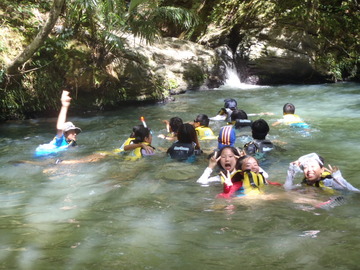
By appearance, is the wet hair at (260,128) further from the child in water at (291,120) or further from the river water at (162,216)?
the child in water at (291,120)

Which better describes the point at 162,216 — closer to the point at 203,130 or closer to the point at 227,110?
the point at 203,130

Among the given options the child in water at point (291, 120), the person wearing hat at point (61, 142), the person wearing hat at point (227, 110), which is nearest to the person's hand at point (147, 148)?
the person wearing hat at point (61, 142)

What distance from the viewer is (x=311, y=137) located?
8.34m

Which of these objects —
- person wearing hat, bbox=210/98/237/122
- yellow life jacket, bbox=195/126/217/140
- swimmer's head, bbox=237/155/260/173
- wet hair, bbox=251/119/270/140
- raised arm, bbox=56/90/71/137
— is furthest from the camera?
person wearing hat, bbox=210/98/237/122

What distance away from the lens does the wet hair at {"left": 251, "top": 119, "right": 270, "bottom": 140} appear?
677cm

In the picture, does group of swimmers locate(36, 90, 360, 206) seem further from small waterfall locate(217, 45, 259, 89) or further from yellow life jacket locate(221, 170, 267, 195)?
small waterfall locate(217, 45, 259, 89)

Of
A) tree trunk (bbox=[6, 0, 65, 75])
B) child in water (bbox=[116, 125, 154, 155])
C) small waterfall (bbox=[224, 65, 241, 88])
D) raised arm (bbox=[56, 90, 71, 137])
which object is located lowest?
child in water (bbox=[116, 125, 154, 155])

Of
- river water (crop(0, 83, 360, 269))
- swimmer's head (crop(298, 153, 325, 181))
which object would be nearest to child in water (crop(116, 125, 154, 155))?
A: river water (crop(0, 83, 360, 269))

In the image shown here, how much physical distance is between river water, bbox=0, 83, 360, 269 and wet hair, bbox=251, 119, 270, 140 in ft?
1.45

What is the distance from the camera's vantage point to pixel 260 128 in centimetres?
682

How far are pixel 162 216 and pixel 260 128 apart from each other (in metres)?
3.00

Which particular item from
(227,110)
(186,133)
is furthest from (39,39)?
(227,110)

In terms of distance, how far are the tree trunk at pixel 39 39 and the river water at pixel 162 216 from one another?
2161mm

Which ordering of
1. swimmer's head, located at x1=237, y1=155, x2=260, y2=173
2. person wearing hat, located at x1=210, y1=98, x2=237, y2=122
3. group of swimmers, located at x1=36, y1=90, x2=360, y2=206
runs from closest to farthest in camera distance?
group of swimmers, located at x1=36, y1=90, x2=360, y2=206, swimmer's head, located at x1=237, y1=155, x2=260, y2=173, person wearing hat, located at x1=210, y1=98, x2=237, y2=122
